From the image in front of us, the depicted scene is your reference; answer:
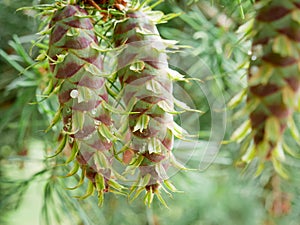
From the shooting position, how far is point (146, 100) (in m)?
0.35

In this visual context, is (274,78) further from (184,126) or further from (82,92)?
(184,126)

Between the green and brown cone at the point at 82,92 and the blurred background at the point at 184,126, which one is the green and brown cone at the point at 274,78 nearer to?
the green and brown cone at the point at 82,92

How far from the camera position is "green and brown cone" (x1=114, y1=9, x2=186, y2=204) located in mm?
347

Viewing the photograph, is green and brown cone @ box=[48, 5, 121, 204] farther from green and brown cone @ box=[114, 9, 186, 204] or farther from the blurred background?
the blurred background

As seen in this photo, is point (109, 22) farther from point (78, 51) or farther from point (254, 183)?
point (254, 183)

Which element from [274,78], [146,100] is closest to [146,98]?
[146,100]

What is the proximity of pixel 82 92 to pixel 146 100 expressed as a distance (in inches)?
1.7

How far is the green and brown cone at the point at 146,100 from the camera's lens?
13.6 inches

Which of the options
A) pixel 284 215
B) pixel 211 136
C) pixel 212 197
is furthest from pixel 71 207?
pixel 284 215

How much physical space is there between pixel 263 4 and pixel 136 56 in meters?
0.11

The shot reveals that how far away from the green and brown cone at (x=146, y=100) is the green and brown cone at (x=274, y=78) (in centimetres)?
10

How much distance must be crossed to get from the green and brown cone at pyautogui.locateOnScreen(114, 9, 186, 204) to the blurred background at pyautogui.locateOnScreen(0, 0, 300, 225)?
0.88 feet

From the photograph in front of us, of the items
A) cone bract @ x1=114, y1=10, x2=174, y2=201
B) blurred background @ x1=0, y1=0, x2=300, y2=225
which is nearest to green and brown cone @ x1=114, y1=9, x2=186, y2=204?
cone bract @ x1=114, y1=10, x2=174, y2=201

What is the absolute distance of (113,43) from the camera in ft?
1.24
